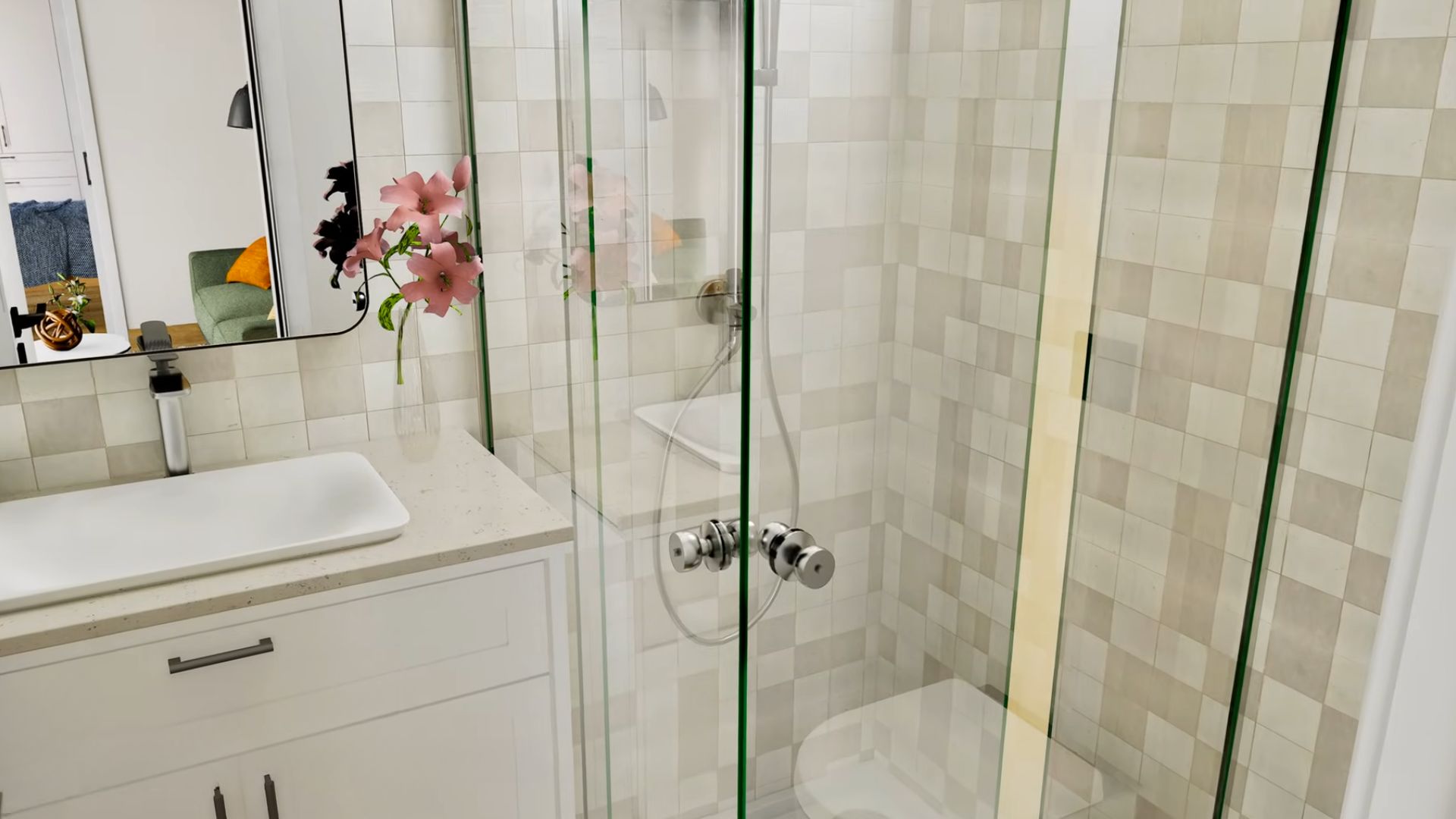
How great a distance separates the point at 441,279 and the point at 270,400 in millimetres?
367

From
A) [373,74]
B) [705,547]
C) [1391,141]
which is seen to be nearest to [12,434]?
[373,74]

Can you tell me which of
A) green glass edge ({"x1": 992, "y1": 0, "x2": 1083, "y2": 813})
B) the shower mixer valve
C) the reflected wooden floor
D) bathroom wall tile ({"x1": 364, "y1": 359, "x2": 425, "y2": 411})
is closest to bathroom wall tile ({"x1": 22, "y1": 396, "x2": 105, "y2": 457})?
the reflected wooden floor

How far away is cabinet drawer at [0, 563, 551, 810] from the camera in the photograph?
4.23 ft

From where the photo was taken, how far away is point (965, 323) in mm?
1014

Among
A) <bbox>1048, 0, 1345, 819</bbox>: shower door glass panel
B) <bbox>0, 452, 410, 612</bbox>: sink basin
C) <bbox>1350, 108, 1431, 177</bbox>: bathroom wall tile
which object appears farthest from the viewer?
<bbox>0, 452, 410, 612</bbox>: sink basin

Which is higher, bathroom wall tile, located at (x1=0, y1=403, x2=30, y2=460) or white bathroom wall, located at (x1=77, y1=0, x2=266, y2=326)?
white bathroom wall, located at (x1=77, y1=0, x2=266, y2=326)

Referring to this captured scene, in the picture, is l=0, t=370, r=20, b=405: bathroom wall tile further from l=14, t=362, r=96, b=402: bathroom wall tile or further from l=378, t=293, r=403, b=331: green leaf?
l=378, t=293, r=403, b=331: green leaf

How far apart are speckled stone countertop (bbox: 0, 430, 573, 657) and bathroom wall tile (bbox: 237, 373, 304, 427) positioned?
0.11m

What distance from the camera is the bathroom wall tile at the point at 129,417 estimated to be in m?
1.67

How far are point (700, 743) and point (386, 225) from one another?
0.99m

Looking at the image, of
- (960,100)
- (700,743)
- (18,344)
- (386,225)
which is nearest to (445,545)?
(700,743)

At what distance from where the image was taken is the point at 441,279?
5.75 ft

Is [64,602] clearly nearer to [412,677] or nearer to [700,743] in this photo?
[412,677]

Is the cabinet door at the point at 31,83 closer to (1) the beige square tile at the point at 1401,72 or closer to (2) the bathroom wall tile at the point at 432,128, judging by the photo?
(2) the bathroom wall tile at the point at 432,128
